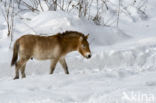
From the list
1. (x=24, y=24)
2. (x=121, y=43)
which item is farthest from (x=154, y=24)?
(x=24, y=24)

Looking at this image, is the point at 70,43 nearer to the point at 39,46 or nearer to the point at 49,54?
the point at 49,54

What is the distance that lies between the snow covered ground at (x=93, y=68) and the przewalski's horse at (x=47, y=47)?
30cm

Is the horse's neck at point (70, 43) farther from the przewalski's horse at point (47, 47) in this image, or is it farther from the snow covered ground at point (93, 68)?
the snow covered ground at point (93, 68)

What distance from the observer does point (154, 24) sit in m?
10.6

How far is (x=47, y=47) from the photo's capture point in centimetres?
653

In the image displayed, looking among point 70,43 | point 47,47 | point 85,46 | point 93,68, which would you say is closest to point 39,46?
point 47,47

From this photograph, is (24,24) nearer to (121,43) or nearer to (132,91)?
(121,43)

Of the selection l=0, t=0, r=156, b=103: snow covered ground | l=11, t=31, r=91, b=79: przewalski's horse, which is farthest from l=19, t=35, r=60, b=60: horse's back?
l=0, t=0, r=156, b=103: snow covered ground

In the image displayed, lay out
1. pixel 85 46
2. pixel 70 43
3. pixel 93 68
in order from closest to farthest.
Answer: pixel 85 46 → pixel 70 43 → pixel 93 68

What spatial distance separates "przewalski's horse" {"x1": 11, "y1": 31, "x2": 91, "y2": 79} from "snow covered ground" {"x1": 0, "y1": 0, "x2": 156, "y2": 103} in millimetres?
304

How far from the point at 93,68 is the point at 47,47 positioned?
1204 mm

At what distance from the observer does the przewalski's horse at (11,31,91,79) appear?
6.32 meters

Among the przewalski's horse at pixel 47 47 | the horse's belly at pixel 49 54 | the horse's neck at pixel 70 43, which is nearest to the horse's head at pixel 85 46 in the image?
the przewalski's horse at pixel 47 47

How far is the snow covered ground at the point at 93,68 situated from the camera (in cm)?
457
